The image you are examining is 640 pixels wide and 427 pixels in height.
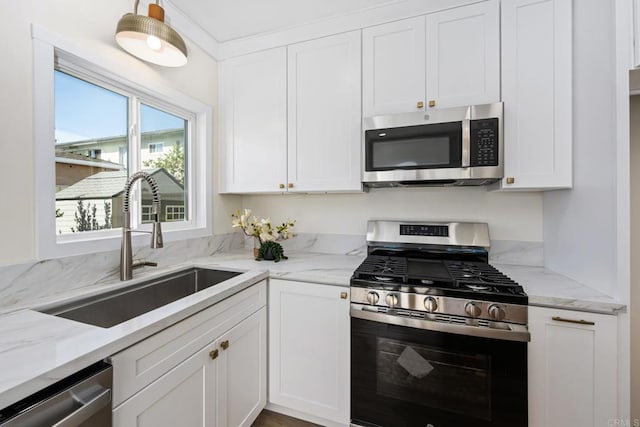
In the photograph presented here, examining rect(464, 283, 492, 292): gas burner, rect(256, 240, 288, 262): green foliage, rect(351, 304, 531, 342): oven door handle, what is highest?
rect(256, 240, 288, 262): green foliage

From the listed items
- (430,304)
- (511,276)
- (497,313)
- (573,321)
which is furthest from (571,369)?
(430,304)

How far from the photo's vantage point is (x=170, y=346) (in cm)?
102

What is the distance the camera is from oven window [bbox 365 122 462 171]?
5.11ft

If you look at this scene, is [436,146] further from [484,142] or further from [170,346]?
[170,346]

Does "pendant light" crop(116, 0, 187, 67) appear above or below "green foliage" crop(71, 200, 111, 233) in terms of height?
above

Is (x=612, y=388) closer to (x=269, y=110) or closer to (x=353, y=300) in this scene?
(x=353, y=300)

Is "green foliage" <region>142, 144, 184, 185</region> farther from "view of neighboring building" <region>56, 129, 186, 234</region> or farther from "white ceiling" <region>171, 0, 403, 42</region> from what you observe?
"white ceiling" <region>171, 0, 403, 42</region>

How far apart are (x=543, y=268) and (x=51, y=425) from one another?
2.30 m

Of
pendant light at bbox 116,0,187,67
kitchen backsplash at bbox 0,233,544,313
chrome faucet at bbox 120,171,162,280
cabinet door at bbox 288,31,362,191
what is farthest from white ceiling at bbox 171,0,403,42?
kitchen backsplash at bbox 0,233,544,313

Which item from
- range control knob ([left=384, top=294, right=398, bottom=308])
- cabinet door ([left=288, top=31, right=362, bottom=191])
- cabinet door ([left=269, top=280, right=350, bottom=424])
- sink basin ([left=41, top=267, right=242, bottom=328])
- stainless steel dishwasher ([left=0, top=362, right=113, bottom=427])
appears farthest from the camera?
cabinet door ([left=288, top=31, right=362, bottom=191])

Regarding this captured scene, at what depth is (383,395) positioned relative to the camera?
1395mm

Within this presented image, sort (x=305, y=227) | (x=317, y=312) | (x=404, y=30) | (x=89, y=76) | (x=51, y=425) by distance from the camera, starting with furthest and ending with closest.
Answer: (x=305, y=227) < (x=404, y=30) < (x=317, y=312) < (x=89, y=76) < (x=51, y=425)

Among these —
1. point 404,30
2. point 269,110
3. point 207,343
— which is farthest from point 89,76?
point 404,30

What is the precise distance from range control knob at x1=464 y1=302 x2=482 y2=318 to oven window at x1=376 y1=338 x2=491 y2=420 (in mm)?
187
